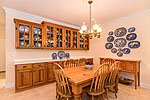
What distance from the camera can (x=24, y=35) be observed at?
253 centimetres

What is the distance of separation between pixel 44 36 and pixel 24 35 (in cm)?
66

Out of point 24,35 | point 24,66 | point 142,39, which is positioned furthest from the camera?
point 142,39

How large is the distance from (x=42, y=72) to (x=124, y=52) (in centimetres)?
335

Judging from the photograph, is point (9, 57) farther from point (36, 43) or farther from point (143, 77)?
point (143, 77)

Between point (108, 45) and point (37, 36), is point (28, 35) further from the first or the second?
point (108, 45)

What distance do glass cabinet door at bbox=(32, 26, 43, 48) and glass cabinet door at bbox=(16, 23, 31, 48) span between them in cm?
13

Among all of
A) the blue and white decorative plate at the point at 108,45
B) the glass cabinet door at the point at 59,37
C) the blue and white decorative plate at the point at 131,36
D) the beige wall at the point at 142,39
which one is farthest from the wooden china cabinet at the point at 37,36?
the blue and white decorative plate at the point at 131,36

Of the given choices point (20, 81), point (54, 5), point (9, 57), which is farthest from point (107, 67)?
point (9, 57)

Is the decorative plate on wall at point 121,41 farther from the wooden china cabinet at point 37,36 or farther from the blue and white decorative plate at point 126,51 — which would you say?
the wooden china cabinet at point 37,36

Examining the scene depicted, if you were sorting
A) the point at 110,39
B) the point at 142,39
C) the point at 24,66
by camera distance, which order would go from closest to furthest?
the point at 24,66 < the point at 142,39 < the point at 110,39

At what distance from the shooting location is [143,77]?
260 cm

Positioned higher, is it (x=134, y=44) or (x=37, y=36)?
(x=37, y=36)

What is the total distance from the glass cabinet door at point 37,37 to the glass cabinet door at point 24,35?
0.42ft

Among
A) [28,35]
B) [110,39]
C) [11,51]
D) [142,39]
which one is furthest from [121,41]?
[11,51]
